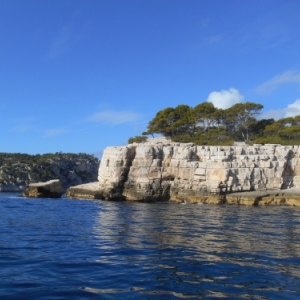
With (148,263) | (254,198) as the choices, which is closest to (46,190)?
(254,198)

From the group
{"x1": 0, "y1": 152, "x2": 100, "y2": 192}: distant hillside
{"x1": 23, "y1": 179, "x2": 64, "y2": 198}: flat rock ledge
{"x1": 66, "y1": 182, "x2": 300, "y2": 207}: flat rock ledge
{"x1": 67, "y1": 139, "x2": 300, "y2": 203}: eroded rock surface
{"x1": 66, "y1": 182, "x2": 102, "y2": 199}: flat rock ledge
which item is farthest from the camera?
{"x1": 0, "y1": 152, "x2": 100, "y2": 192}: distant hillside

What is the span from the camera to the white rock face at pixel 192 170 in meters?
38.7

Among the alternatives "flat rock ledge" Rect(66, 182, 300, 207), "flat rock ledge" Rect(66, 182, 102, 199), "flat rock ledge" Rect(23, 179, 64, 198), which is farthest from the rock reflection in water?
"flat rock ledge" Rect(23, 179, 64, 198)

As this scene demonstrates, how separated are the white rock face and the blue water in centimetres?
2272

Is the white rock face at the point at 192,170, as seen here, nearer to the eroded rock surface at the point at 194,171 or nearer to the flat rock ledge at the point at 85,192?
the eroded rock surface at the point at 194,171

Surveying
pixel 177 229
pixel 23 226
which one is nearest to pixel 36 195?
pixel 23 226

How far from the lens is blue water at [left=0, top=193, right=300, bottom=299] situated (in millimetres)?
7461

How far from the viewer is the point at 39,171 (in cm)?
10931

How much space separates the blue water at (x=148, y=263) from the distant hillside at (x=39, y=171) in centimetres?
9487

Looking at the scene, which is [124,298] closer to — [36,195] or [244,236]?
[244,236]

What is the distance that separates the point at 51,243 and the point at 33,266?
3.20 meters

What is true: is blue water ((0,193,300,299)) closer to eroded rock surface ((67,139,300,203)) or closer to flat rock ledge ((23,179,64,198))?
eroded rock surface ((67,139,300,203))

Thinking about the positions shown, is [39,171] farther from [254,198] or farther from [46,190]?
[254,198]

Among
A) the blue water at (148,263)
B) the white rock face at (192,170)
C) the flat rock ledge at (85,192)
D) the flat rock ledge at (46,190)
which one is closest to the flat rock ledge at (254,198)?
the white rock face at (192,170)
